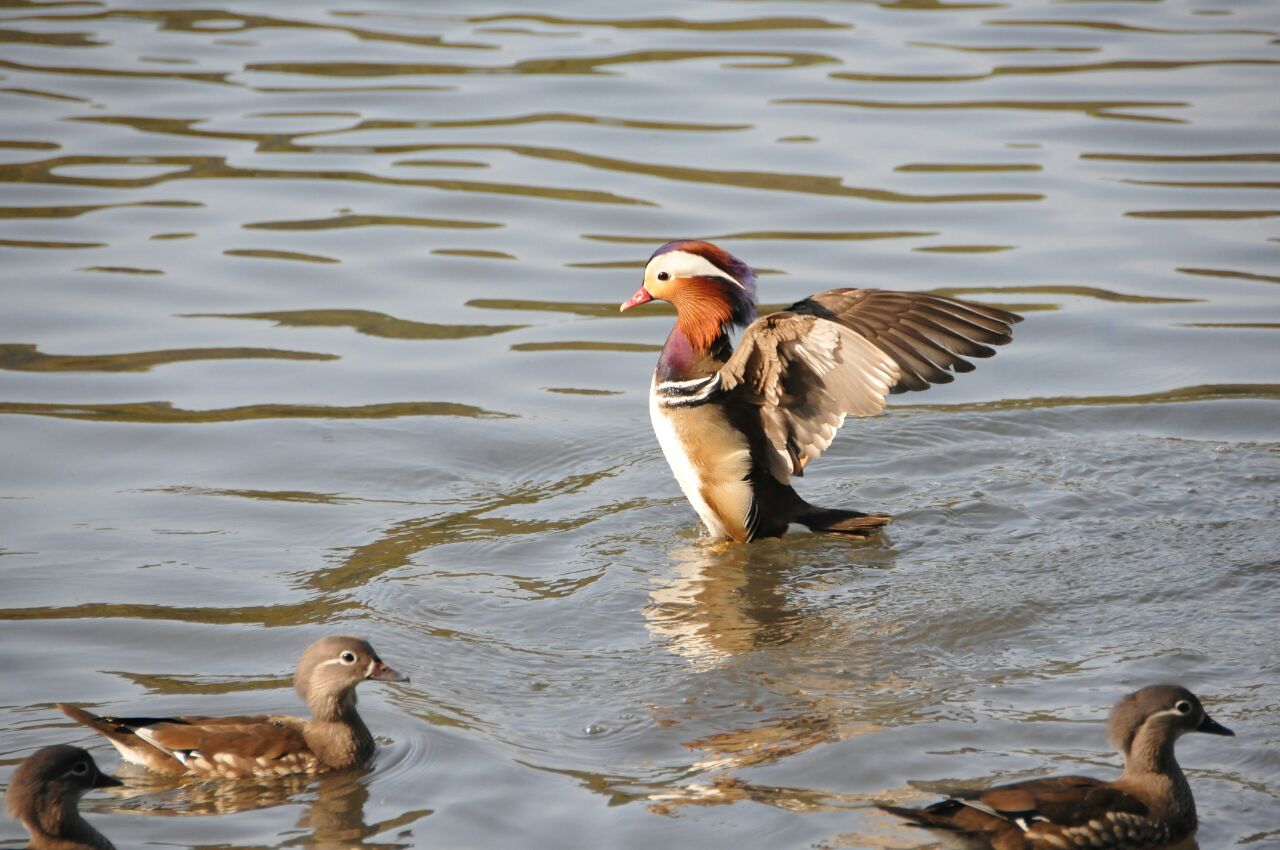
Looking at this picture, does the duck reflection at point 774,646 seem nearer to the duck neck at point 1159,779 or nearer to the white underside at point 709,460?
the white underside at point 709,460

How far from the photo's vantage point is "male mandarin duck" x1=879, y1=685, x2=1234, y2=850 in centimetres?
529

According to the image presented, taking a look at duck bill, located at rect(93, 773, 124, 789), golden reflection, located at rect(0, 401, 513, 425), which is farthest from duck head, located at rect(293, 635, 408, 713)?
golden reflection, located at rect(0, 401, 513, 425)

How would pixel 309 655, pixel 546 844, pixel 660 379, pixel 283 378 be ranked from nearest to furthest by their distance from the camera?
pixel 546 844
pixel 309 655
pixel 660 379
pixel 283 378

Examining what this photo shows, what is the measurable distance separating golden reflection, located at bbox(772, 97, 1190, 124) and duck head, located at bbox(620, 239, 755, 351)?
6.32m

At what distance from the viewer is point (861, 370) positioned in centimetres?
794

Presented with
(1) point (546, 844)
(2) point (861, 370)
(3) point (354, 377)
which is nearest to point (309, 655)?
(1) point (546, 844)

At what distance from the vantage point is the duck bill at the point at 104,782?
548 cm

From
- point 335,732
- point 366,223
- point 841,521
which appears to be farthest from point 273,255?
point 335,732

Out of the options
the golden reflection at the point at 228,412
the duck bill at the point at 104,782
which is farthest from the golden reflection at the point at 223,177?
the duck bill at the point at 104,782

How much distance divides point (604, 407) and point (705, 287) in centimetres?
145

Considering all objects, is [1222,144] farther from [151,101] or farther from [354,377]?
[151,101]

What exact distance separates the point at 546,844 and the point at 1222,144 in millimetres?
10616

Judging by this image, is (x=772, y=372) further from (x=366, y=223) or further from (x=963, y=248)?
(x=366, y=223)

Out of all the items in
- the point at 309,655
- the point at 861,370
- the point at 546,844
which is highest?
the point at 861,370
